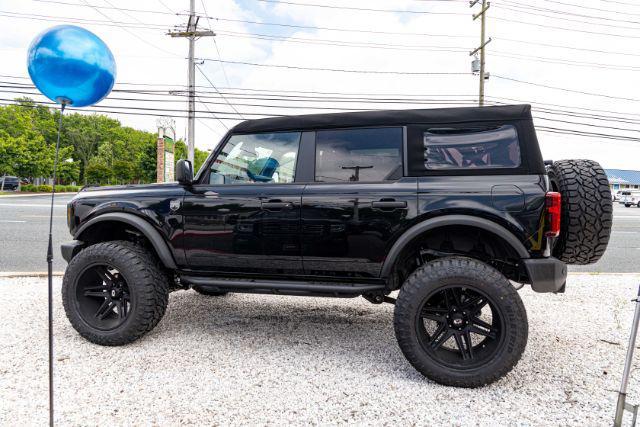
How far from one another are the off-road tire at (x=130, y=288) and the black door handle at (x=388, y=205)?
74.8 inches

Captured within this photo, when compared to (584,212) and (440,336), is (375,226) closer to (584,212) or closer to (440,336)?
(440,336)

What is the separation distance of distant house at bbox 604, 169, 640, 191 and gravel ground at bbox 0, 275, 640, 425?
87265 mm

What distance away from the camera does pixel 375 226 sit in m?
2.71

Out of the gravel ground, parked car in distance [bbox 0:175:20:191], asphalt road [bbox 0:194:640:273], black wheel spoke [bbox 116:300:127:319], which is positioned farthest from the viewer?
parked car in distance [bbox 0:175:20:191]

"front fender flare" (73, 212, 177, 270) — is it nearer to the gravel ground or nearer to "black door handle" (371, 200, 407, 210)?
the gravel ground

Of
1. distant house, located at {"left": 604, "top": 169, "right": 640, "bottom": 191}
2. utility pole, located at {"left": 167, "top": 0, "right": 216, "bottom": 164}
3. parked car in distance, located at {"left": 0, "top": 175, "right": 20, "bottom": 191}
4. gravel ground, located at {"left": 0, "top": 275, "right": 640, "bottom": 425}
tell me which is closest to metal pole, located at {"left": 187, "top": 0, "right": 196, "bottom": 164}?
utility pole, located at {"left": 167, "top": 0, "right": 216, "bottom": 164}

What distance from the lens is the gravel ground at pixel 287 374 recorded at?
2180 mm

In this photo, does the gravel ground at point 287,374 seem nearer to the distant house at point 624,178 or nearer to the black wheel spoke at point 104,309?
the black wheel spoke at point 104,309

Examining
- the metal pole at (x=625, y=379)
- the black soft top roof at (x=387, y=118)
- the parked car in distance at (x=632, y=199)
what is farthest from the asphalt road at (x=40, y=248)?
the parked car in distance at (x=632, y=199)

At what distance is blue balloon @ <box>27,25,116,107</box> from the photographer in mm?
2645

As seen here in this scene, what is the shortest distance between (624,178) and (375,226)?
104326 millimetres

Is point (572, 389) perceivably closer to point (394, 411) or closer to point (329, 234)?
point (394, 411)

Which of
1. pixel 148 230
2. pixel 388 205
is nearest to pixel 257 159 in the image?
Result: pixel 148 230

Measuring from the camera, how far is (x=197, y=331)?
3.42 meters
